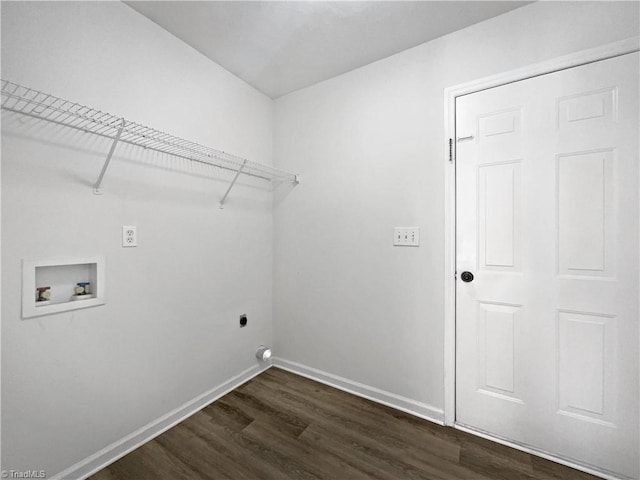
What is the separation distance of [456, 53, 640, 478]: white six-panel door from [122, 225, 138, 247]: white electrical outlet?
73.6 inches

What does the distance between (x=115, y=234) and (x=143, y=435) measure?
113 cm

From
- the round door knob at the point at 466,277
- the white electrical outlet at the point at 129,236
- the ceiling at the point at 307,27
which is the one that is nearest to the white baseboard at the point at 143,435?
the white electrical outlet at the point at 129,236

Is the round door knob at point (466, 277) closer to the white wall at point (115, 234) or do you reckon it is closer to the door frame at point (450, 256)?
the door frame at point (450, 256)

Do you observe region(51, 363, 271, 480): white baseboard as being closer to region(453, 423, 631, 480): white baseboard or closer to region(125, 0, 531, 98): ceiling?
region(453, 423, 631, 480): white baseboard

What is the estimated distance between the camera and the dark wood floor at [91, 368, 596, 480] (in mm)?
1400

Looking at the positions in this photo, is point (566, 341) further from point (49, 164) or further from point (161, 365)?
point (49, 164)

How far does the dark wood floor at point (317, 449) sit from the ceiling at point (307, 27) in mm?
2380

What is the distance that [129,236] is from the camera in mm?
1559

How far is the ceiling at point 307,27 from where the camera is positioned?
5.06 ft

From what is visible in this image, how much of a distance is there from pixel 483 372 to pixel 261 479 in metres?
1.32

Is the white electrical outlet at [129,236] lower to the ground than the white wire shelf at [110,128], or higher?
lower

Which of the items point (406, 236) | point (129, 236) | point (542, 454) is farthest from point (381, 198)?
point (542, 454)

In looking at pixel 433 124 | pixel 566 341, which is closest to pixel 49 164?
pixel 433 124

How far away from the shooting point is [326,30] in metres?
1.72
